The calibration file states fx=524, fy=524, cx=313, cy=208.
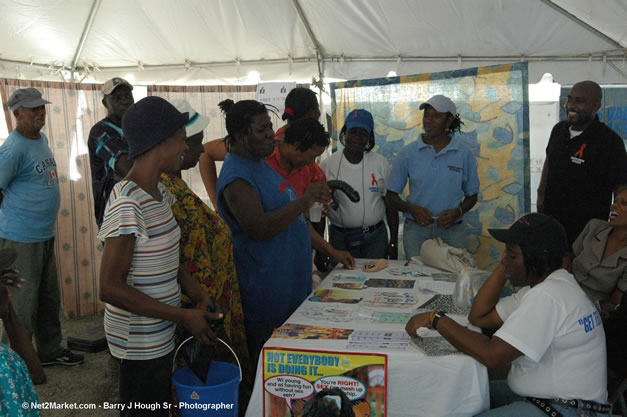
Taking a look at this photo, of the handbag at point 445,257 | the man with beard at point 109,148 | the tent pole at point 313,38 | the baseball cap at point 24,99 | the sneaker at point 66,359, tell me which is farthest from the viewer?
the tent pole at point 313,38

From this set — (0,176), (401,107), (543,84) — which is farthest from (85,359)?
(543,84)

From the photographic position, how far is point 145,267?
1653mm

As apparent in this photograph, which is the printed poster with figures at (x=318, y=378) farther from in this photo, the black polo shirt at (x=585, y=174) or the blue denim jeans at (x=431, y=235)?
the black polo shirt at (x=585, y=174)

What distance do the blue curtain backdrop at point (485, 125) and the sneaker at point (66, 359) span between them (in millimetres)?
2865

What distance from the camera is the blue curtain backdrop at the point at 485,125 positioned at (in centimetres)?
400

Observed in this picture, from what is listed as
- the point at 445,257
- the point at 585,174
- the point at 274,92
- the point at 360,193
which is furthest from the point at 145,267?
the point at 274,92

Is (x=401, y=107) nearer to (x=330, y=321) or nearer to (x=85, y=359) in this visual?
(x=330, y=321)

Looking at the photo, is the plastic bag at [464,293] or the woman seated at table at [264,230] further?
the plastic bag at [464,293]

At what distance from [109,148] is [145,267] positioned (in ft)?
4.44

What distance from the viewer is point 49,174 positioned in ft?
11.6

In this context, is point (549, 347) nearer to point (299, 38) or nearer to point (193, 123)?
point (193, 123)

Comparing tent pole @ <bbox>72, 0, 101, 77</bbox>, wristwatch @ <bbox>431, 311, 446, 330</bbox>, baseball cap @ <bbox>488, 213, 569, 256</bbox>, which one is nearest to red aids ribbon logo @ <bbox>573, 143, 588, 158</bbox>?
baseball cap @ <bbox>488, 213, 569, 256</bbox>

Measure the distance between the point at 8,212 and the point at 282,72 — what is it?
9.57 ft

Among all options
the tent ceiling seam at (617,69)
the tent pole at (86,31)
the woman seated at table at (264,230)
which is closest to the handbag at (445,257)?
the woman seated at table at (264,230)
